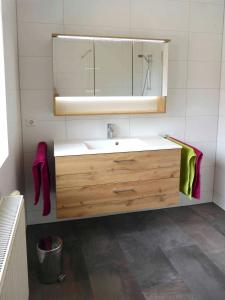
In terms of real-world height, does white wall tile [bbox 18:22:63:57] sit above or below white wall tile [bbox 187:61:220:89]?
above

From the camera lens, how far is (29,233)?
278 centimetres

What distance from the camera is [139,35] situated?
9.40 ft

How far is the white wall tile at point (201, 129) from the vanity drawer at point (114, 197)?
791 mm

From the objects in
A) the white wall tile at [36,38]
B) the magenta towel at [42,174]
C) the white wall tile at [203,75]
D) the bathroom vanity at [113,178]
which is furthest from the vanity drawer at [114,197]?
the white wall tile at [36,38]

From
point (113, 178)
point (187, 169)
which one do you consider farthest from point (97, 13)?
point (187, 169)

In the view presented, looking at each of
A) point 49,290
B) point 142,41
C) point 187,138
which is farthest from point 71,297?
point 142,41

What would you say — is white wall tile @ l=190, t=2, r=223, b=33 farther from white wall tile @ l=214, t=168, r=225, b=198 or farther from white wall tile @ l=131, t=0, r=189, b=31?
white wall tile @ l=214, t=168, r=225, b=198

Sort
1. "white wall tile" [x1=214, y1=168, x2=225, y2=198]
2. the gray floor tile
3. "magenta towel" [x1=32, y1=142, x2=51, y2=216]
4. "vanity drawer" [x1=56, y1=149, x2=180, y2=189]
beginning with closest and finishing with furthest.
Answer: the gray floor tile, "magenta towel" [x1=32, y1=142, x2=51, y2=216], "vanity drawer" [x1=56, y1=149, x2=180, y2=189], "white wall tile" [x1=214, y1=168, x2=225, y2=198]

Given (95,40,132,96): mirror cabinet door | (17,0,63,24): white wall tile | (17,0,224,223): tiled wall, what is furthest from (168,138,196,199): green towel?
(17,0,63,24): white wall tile

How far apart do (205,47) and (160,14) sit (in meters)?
0.61

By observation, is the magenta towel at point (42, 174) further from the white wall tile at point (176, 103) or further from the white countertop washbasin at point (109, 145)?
the white wall tile at point (176, 103)

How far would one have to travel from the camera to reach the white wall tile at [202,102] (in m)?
3.15

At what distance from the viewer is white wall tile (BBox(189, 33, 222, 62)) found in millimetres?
→ 3039

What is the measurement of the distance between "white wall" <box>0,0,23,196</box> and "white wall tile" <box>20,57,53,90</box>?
99 mm
